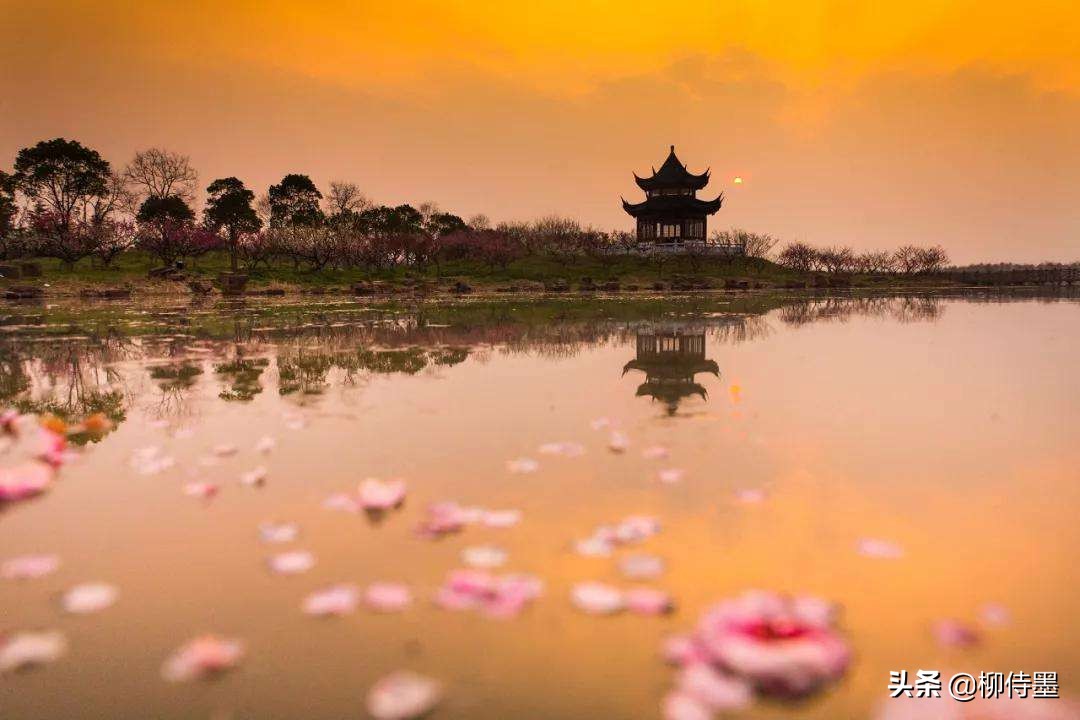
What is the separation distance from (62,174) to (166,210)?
9.10 metres

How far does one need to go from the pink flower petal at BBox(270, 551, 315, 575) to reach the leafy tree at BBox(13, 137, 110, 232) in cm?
5995

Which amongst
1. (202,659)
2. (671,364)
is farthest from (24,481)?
(671,364)

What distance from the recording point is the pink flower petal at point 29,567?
298 centimetres

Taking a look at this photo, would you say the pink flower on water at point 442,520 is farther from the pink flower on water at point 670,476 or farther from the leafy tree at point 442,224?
the leafy tree at point 442,224

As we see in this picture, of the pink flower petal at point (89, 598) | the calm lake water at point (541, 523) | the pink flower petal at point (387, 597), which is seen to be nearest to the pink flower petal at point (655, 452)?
the calm lake water at point (541, 523)

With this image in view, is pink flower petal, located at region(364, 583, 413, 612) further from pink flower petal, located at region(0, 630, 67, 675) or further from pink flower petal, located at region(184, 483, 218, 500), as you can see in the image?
pink flower petal, located at region(184, 483, 218, 500)

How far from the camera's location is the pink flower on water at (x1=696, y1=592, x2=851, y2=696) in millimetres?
2178

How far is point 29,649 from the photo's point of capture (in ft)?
7.84

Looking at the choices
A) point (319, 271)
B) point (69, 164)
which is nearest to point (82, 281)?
point (319, 271)

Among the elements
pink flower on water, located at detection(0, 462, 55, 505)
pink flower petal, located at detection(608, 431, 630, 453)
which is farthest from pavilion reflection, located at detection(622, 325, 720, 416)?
pink flower on water, located at detection(0, 462, 55, 505)

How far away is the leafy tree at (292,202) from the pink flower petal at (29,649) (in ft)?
202

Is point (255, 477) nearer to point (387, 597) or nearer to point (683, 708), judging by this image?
point (387, 597)

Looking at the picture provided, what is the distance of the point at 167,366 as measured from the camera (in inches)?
370

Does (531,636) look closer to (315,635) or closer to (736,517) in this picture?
(315,635)
